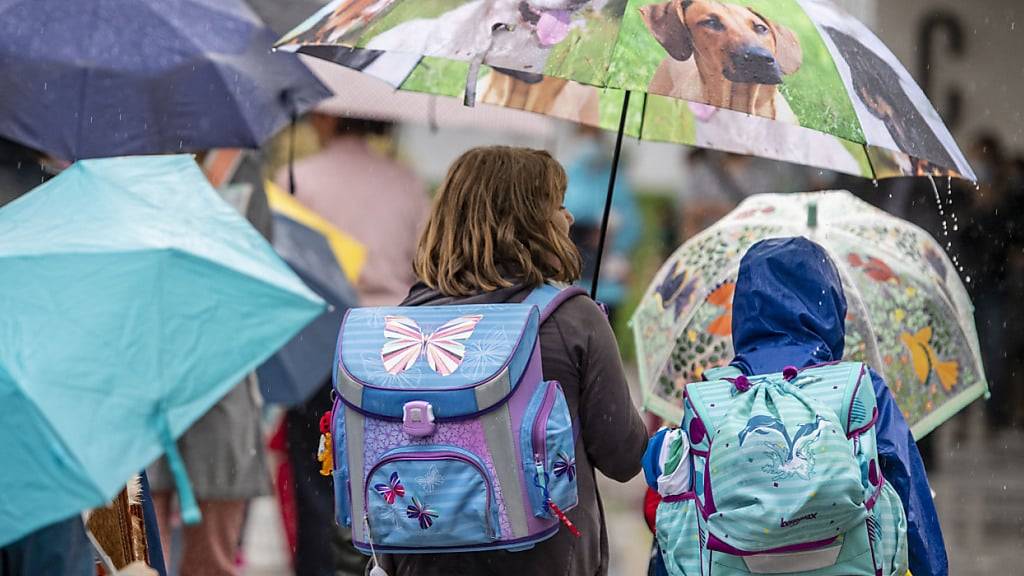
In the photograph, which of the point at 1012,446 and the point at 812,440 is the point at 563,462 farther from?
the point at 1012,446

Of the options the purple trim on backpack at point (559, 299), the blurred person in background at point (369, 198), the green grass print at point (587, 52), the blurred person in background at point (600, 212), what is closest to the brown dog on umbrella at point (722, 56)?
the green grass print at point (587, 52)

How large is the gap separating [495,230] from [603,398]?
50 centimetres

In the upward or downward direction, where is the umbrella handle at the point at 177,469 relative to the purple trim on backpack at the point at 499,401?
upward

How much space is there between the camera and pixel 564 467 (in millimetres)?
4117

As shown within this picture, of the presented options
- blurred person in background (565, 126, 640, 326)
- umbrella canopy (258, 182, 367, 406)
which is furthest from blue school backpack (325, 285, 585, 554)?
blurred person in background (565, 126, 640, 326)

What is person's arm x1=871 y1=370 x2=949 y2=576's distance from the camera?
416 centimetres

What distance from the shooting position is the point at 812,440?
3951 mm

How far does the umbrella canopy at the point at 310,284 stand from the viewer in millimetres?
7258

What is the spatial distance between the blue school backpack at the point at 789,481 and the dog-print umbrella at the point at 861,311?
1417 millimetres

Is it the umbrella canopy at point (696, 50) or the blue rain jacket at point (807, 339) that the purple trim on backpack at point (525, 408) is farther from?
the umbrella canopy at point (696, 50)

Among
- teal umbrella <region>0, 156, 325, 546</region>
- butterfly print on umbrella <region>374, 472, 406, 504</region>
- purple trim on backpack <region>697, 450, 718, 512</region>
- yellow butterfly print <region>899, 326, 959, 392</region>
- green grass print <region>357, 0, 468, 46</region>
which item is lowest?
yellow butterfly print <region>899, 326, 959, 392</region>

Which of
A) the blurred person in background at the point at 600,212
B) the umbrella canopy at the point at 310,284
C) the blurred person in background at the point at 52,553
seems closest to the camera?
the blurred person in background at the point at 52,553

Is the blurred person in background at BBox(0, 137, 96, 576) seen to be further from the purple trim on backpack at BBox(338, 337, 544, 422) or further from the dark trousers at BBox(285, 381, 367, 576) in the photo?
the dark trousers at BBox(285, 381, 367, 576)

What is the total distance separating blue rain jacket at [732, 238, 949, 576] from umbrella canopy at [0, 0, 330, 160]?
2202 mm
